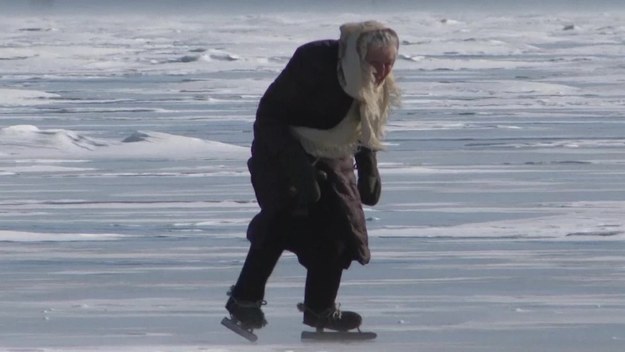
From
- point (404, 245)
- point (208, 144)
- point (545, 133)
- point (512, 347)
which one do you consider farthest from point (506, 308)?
point (545, 133)

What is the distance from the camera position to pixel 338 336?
5.92 m

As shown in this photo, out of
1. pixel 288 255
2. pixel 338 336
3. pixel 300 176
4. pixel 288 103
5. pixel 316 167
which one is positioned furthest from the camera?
pixel 288 255

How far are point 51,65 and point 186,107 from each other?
12300 millimetres

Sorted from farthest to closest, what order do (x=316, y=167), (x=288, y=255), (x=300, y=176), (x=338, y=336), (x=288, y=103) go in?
(x=288, y=255)
(x=338, y=336)
(x=316, y=167)
(x=288, y=103)
(x=300, y=176)

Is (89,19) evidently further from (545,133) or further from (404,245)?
(404,245)

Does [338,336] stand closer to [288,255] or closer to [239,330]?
[239,330]

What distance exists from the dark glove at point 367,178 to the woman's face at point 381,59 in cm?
28

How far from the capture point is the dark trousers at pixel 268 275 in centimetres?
588

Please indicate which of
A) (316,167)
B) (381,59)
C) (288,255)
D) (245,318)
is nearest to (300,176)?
(316,167)

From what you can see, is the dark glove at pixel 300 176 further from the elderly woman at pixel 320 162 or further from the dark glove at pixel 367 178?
the dark glove at pixel 367 178

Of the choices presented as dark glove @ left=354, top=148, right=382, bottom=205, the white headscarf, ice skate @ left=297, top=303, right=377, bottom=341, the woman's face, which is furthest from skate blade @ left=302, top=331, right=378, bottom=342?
the woman's face

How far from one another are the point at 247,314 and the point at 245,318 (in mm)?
18

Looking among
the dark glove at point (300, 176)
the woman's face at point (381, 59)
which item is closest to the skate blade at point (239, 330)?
the dark glove at point (300, 176)

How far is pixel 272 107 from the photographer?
5.70m
